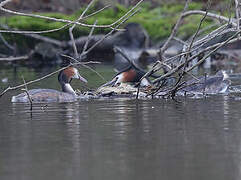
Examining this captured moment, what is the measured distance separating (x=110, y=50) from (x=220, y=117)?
1380 cm

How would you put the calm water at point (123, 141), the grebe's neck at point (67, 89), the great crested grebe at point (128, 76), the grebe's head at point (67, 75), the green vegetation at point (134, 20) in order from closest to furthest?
the calm water at point (123, 141) < the grebe's neck at point (67, 89) < the grebe's head at point (67, 75) < the great crested grebe at point (128, 76) < the green vegetation at point (134, 20)

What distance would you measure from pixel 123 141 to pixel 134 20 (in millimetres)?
16305

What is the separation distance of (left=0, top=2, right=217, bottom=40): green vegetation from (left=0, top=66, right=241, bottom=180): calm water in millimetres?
11390

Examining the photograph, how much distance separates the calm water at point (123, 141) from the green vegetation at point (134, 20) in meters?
11.4

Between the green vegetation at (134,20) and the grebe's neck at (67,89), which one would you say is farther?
the green vegetation at (134,20)

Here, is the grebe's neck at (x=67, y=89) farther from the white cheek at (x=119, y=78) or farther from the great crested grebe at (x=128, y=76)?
the white cheek at (x=119, y=78)

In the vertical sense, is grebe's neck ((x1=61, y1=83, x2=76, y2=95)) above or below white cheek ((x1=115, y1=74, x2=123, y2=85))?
below

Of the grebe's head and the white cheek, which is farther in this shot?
the white cheek

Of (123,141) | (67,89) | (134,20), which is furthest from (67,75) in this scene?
(134,20)

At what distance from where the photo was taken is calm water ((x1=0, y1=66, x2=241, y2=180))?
546 centimetres

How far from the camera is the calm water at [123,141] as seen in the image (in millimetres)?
5465

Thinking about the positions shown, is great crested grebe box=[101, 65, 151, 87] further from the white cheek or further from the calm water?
the calm water

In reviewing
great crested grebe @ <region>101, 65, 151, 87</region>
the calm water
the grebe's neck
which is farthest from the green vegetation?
the calm water

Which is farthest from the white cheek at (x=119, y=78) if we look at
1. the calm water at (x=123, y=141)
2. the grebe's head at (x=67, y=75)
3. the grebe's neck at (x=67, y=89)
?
the calm water at (x=123, y=141)
